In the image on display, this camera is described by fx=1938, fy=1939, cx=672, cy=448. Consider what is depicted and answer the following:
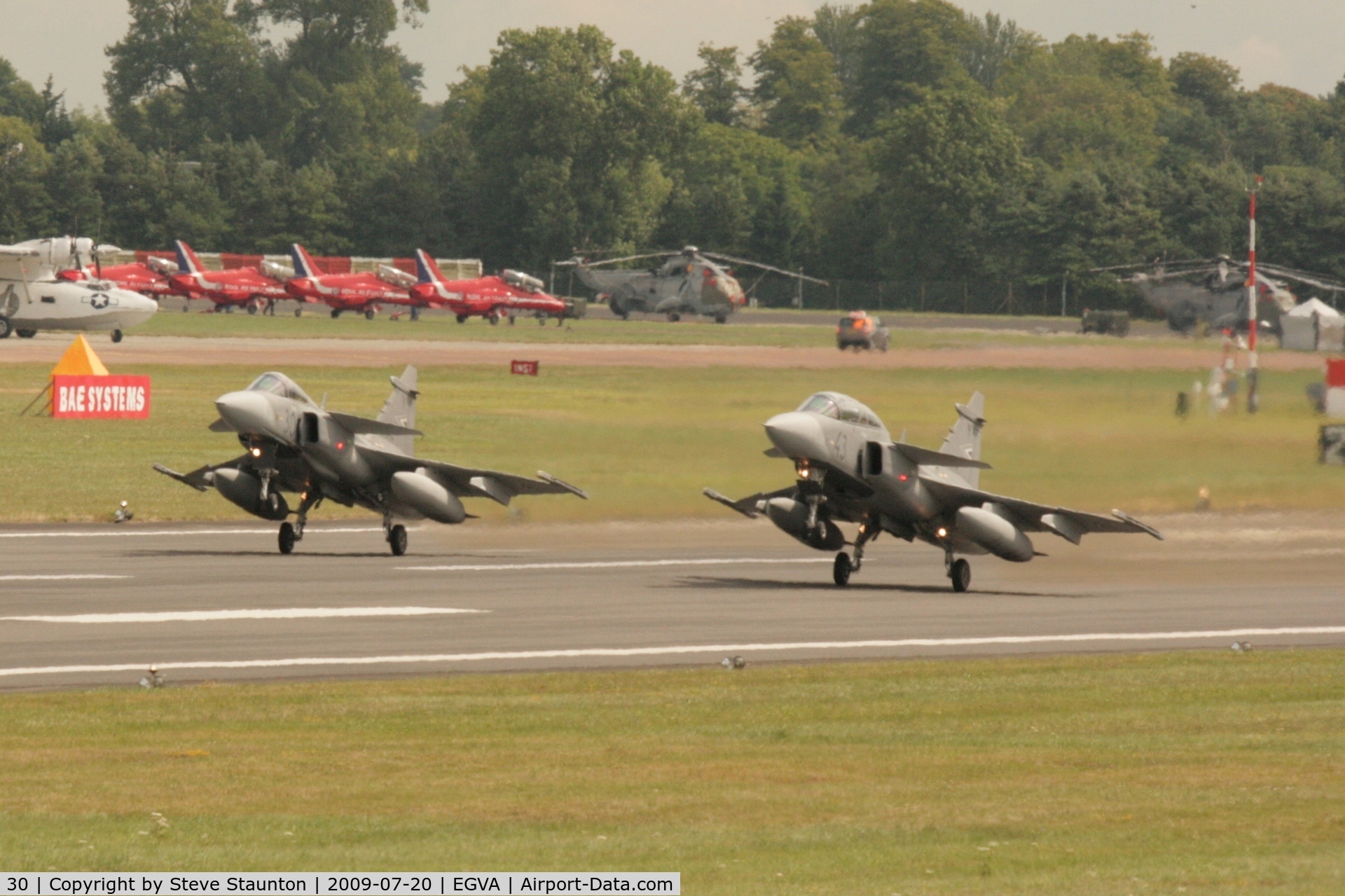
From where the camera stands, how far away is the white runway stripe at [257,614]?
81.9 feet

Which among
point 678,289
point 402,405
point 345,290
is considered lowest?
point 402,405

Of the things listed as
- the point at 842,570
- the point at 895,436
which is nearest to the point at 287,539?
the point at 842,570

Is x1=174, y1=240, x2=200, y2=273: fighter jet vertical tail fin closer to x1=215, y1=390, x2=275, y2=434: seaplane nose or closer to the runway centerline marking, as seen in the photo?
the runway centerline marking

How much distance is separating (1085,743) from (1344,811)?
3305 mm

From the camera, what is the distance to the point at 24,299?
88812mm

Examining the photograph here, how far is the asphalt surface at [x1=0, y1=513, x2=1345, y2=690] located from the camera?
896 inches

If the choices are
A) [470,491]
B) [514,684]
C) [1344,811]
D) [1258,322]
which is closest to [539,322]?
[1258,322]

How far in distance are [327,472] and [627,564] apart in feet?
17.7

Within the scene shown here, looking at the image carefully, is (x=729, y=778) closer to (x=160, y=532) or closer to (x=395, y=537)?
(x=395, y=537)

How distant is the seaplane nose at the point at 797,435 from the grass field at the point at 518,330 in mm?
55231

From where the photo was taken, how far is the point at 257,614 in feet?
84.5

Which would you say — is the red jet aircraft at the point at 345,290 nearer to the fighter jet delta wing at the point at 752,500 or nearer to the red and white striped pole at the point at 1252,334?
the red and white striped pole at the point at 1252,334

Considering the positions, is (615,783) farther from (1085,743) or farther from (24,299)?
(24,299)

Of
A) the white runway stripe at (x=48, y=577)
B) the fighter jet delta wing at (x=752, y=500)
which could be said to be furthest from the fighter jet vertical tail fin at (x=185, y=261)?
the fighter jet delta wing at (x=752, y=500)
